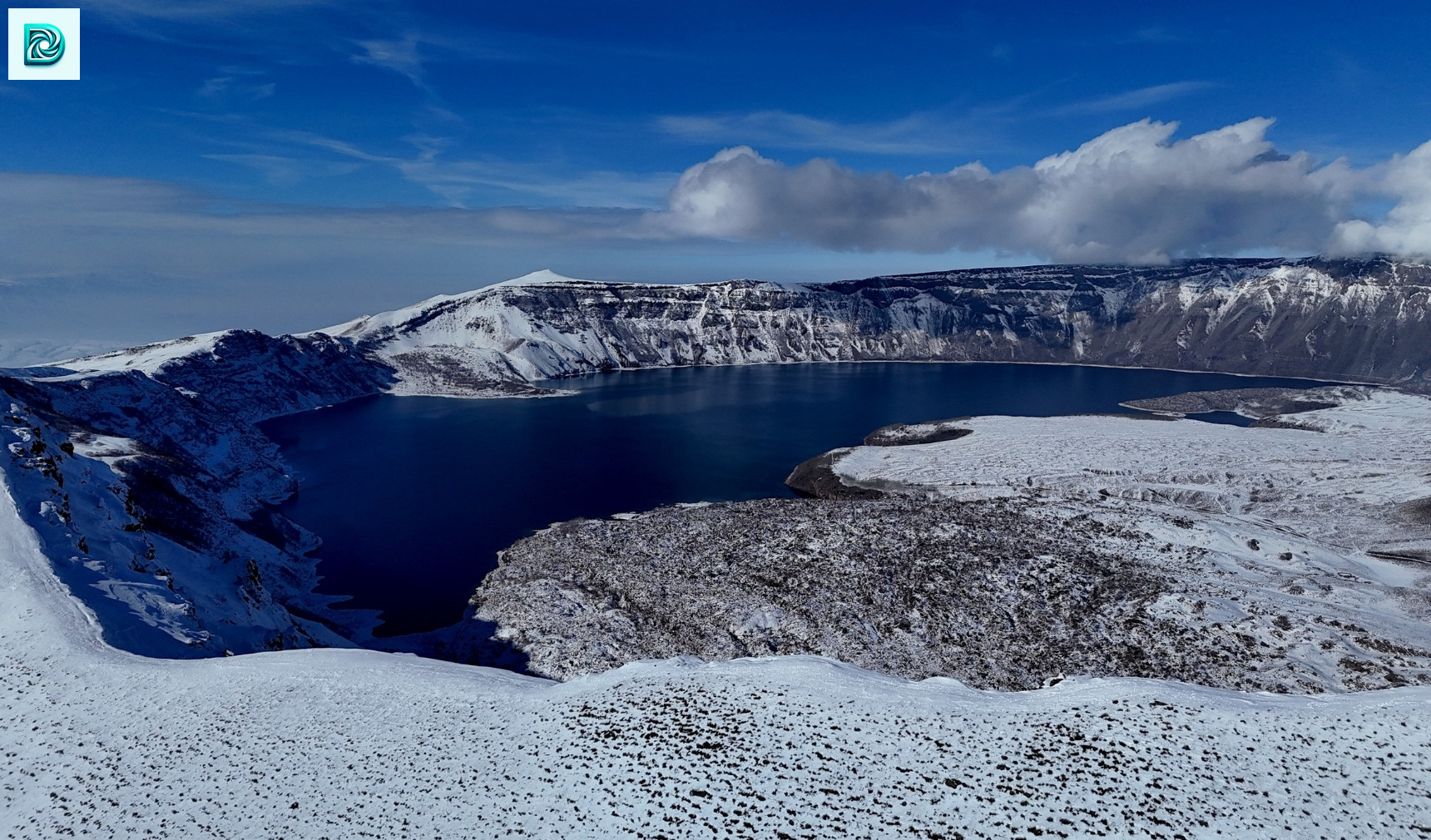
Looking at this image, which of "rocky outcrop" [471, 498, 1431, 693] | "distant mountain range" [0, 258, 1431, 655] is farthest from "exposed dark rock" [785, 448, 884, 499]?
"distant mountain range" [0, 258, 1431, 655]

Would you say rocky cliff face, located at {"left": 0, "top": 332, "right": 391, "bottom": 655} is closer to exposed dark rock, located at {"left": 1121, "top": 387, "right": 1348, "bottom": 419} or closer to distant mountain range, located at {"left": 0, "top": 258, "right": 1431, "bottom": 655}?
distant mountain range, located at {"left": 0, "top": 258, "right": 1431, "bottom": 655}

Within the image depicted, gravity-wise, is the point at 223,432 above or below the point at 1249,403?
below

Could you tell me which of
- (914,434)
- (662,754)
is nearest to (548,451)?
(914,434)

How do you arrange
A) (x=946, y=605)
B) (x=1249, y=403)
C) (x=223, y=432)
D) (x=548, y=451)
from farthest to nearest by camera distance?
(x=1249, y=403) → (x=548, y=451) → (x=223, y=432) → (x=946, y=605)

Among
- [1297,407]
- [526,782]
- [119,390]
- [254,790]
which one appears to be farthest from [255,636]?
[1297,407]

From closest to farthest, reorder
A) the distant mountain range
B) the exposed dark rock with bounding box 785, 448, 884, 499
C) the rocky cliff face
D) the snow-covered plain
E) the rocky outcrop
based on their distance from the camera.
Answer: the snow-covered plain < the rocky cliff face < the distant mountain range < the rocky outcrop < the exposed dark rock with bounding box 785, 448, 884, 499

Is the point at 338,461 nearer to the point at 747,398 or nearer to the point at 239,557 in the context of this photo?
the point at 239,557

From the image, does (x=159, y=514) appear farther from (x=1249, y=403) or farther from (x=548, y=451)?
(x=1249, y=403)
